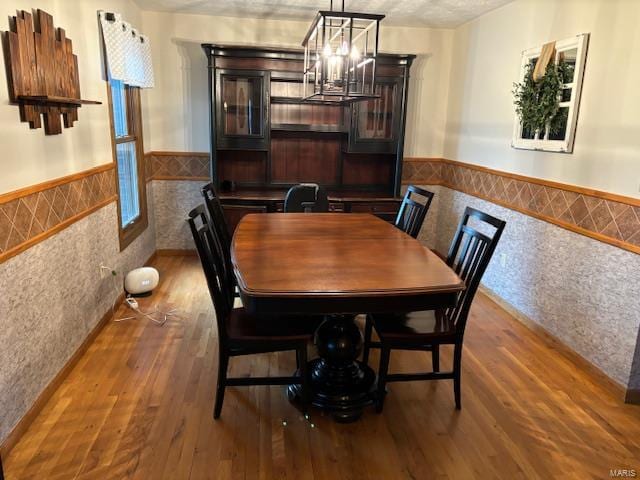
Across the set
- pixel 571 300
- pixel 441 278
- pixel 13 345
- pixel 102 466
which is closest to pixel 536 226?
pixel 571 300

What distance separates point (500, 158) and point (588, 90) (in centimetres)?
104

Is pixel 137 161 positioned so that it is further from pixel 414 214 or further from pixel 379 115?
pixel 414 214

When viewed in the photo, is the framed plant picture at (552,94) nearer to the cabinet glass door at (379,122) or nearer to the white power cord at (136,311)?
the cabinet glass door at (379,122)

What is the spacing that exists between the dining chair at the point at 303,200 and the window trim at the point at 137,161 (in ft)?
4.16

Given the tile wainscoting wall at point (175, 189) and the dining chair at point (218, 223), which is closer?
the dining chair at point (218, 223)

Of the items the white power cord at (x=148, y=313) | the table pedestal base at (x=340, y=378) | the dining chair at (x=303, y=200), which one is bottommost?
the white power cord at (x=148, y=313)

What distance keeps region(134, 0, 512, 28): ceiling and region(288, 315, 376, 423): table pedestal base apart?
2.67 metres

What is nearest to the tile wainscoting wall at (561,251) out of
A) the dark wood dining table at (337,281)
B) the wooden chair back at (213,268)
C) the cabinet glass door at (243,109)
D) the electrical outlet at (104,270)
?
the cabinet glass door at (243,109)

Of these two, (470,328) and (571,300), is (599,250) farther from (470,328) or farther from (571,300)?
(470,328)

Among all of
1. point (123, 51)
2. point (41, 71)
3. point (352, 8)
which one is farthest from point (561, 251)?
point (123, 51)

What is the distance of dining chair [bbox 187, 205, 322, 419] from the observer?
2080mm

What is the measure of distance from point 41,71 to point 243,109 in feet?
7.21

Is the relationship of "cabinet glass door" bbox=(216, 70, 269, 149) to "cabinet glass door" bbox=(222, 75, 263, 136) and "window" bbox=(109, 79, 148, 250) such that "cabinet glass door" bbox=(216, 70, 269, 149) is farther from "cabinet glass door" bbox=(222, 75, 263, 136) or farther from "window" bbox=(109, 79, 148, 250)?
"window" bbox=(109, 79, 148, 250)

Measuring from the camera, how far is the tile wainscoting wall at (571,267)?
97.3 inches
